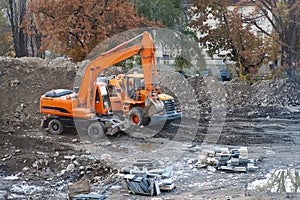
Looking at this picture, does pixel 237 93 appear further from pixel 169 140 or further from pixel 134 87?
pixel 169 140

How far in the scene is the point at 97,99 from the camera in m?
14.5

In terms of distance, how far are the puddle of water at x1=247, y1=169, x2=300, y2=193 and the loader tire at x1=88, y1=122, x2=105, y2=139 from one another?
17.4ft

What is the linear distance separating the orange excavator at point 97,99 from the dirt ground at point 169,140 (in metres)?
0.48

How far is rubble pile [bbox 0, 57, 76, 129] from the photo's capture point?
57.6ft

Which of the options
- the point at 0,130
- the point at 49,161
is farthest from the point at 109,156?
the point at 0,130

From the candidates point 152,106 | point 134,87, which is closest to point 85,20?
point 134,87

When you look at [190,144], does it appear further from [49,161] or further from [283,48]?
[283,48]

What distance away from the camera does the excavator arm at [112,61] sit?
46.4 ft

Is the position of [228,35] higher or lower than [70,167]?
higher

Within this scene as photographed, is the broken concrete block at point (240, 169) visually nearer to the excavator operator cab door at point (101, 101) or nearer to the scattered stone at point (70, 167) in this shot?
the scattered stone at point (70, 167)

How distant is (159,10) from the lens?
23.1m

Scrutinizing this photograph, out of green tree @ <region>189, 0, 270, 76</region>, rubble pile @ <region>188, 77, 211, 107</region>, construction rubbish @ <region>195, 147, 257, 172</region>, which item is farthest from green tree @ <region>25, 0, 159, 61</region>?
construction rubbish @ <region>195, 147, 257, 172</region>

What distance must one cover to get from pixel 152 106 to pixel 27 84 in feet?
21.3

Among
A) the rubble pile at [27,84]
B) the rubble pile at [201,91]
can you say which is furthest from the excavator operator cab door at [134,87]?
the rubble pile at [201,91]
